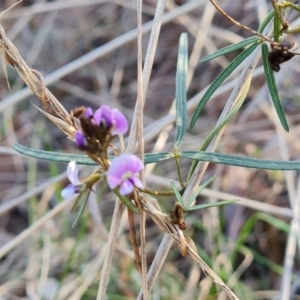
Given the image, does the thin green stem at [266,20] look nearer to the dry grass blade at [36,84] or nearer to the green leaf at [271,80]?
the green leaf at [271,80]

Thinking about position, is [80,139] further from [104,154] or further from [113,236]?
[113,236]

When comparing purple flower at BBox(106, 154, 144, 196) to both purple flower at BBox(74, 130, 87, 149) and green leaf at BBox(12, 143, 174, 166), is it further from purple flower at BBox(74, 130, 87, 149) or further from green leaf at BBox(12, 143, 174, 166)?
green leaf at BBox(12, 143, 174, 166)

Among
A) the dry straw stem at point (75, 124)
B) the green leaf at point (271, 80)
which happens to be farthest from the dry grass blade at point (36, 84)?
the green leaf at point (271, 80)

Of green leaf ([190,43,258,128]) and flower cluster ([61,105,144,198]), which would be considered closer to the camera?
flower cluster ([61,105,144,198])

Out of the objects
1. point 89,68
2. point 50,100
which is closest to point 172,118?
point 50,100

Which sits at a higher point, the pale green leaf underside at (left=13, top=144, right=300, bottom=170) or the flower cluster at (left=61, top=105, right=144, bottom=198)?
the pale green leaf underside at (left=13, top=144, right=300, bottom=170)

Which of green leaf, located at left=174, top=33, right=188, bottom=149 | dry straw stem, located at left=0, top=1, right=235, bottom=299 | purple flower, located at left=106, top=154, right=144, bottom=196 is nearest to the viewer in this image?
purple flower, located at left=106, top=154, right=144, bottom=196

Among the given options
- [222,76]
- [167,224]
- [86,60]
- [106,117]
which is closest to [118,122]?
[106,117]

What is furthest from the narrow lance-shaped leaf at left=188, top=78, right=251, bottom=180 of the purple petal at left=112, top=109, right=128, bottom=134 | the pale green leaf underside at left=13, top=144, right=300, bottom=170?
the purple petal at left=112, top=109, right=128, bottom=134
